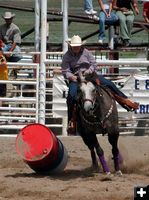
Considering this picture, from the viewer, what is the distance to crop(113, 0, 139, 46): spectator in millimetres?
16078

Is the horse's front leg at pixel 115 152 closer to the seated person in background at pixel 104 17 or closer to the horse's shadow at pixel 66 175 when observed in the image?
the horse's shadow at pixel 66 175

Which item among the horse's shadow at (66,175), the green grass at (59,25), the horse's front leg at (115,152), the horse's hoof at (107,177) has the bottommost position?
the horse's shadow at (66,175)

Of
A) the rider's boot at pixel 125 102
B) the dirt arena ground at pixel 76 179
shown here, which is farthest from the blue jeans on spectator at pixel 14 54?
the rider's boot at pixel 125 102

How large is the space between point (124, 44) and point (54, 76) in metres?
2.59

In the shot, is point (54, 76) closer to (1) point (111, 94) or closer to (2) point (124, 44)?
(2) point (124, 44)

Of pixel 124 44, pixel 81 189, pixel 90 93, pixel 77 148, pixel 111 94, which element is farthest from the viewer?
pixel 124 44

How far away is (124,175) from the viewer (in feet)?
34.5

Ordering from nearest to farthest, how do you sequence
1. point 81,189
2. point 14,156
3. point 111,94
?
point 81,189 → point 111,94 → point 14,156

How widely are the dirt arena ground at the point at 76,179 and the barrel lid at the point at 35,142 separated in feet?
0.90

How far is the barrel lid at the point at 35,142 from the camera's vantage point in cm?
1039

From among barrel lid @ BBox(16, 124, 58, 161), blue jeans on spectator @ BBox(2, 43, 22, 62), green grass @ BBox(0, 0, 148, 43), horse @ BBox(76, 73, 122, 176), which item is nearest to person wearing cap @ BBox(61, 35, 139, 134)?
horse @ BBox(76, 73, 122, 176)

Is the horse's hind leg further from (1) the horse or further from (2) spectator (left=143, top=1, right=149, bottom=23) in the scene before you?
(2) spectator (left=143, top=1, right=149, bottom=23)

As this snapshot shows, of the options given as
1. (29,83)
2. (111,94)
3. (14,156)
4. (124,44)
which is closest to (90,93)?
(111,94)

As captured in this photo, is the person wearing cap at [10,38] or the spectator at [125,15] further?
the spectator at [125,15]
